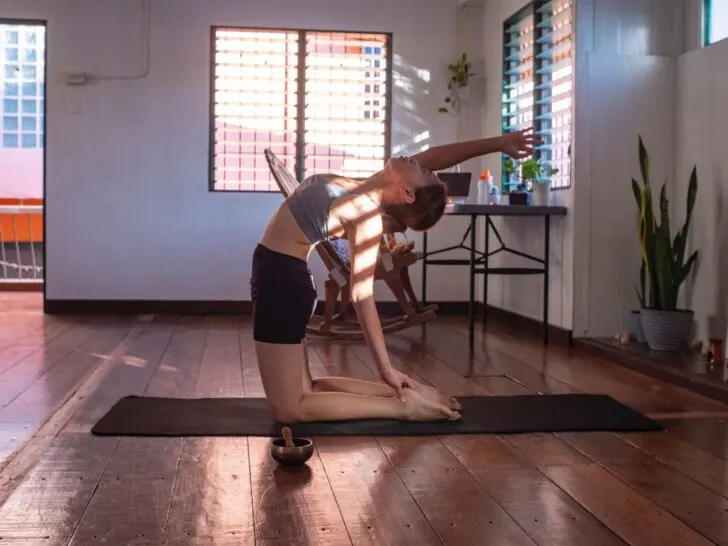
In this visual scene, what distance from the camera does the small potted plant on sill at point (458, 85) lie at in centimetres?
677

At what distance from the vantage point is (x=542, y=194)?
210 inches

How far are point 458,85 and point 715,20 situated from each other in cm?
234

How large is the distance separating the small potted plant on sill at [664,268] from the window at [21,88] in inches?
348

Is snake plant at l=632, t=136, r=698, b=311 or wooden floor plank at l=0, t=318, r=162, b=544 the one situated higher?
snake plant at l=632, t=136, r=698, b=311

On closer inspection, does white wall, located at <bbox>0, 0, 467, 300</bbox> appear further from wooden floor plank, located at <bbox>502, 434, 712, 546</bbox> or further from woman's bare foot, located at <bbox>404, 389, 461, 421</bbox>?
wooden floor plank, located at <bbox>502, 434, 712, 546</bbox>

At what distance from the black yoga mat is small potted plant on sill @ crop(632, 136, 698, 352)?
1.10 m

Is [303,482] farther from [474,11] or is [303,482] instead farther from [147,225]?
[474,11]

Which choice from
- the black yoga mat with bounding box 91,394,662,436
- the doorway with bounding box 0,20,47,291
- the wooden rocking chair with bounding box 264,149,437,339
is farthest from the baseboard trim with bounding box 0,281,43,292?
the black yoga mat with bounding box 91,394,662,436

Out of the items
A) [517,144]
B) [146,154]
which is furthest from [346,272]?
[146,154]

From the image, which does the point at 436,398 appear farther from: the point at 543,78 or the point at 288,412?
the point at 543,78

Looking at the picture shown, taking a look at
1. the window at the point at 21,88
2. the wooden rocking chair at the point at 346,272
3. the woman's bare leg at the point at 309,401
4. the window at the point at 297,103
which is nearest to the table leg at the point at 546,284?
the wooden rocking chair at the point at 346,272

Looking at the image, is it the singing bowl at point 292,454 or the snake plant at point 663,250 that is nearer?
the singing bowl at point 292,454

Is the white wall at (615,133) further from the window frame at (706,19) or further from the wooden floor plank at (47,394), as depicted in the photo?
the wooden floor plank at (47,394)

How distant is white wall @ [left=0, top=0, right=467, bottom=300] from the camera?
259 inches
